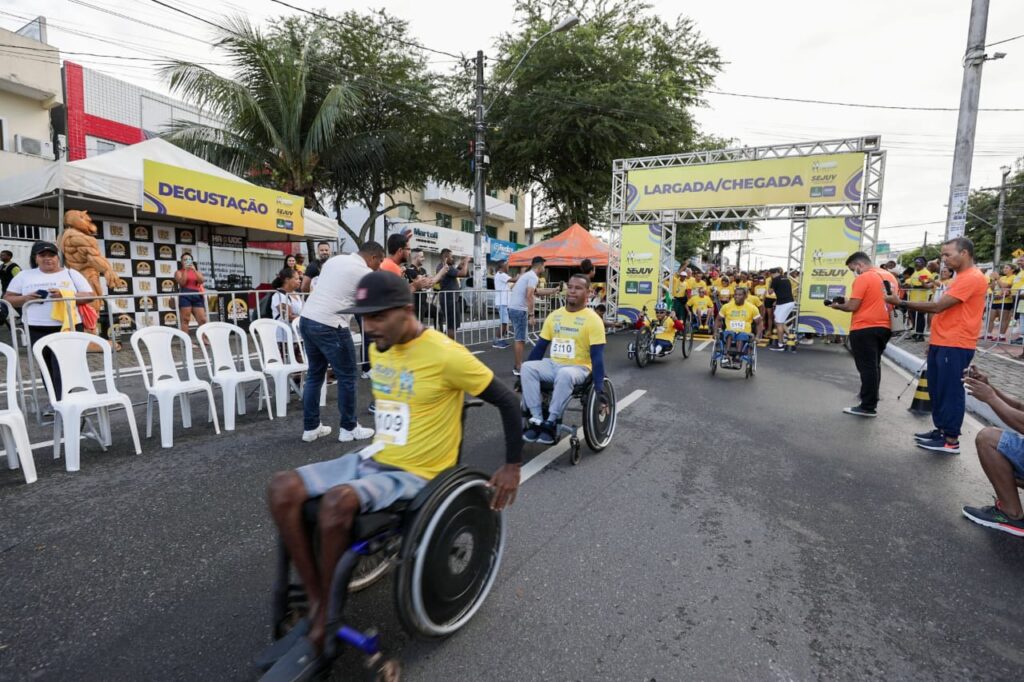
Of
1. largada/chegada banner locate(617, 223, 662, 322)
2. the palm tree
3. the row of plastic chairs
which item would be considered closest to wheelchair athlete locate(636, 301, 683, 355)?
largada/chegada banner locate(617, 223, 662, 322)

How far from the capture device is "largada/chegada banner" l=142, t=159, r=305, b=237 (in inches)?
372

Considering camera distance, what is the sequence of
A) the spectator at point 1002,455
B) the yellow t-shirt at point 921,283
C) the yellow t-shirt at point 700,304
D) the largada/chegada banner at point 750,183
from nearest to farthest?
1. the spectator at point 1002,455
2. the yellow t-shirt at point 700,304
3. the largada/chegada banner at point 750,183
4. the yellow t-shirt at point 921,283

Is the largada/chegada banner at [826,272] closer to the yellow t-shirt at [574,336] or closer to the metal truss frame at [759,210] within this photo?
the metal truss frame at [759,210]

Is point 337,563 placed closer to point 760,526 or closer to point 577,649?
point 577,649

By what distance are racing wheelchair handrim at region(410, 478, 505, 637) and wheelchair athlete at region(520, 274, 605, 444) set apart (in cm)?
216

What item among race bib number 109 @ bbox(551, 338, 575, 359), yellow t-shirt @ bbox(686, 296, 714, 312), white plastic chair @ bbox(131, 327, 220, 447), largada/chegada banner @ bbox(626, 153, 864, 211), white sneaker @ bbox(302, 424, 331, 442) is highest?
largada/chegada banner @ bbox(626, 153, 864, 211)

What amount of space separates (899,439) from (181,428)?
7479 millimetres

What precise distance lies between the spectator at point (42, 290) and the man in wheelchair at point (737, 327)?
349 inches

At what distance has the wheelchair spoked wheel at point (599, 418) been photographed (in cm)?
457

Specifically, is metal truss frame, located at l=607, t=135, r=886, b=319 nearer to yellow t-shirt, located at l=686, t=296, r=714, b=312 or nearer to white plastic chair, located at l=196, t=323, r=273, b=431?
yellow t-shirt, located at l=686, t=296, r=714, b=312

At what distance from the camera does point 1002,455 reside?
3.36m

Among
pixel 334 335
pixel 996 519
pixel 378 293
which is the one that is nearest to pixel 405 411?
pixel 378 293

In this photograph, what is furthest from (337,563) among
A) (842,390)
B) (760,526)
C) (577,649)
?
(842,390)

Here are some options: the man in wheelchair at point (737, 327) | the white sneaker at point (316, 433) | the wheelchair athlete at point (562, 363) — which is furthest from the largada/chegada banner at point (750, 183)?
the white sneaker at point (316, 433)
